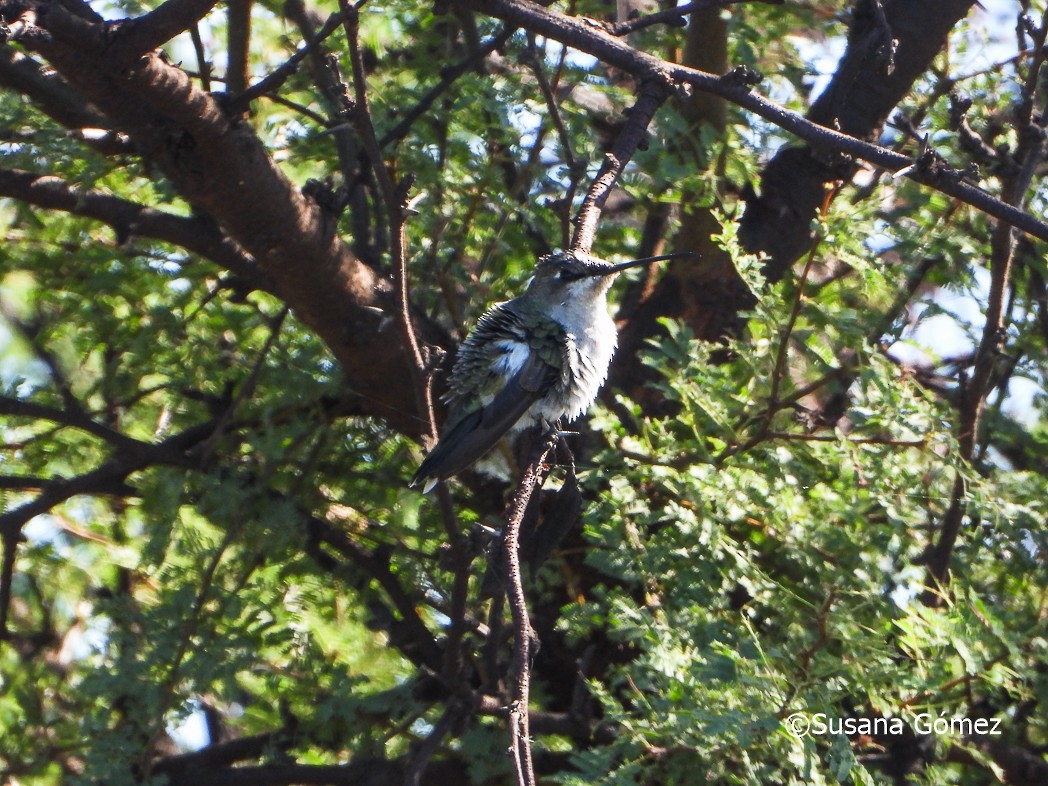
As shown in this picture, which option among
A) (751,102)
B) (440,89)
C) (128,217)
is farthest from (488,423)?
(128,217)

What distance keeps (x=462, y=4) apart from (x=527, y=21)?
176 mm

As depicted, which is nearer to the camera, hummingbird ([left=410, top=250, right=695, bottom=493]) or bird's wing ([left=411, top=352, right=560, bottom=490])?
bird's wing ([left=411, top=352, right=560, bottom=490])

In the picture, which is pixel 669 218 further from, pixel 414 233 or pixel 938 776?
pixel 938 776

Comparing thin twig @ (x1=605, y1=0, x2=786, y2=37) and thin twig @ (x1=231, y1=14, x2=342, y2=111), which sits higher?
thin twig @ (x1=231, y1=14, x2=342, y2=111)

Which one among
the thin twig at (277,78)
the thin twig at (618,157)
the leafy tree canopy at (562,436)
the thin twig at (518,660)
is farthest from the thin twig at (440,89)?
the thin twig at (518,660)

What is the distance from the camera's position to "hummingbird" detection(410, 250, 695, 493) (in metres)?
3.61

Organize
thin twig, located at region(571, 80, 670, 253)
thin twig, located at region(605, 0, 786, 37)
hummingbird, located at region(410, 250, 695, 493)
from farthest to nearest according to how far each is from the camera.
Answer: hummingbird, located at region(410, 250, 695, 493) → thin twig, located at region(605, 0, 786, 37) → thin twig, located at region(571, 80, 670, 253)

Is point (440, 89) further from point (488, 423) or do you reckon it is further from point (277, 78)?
point (488, 423)

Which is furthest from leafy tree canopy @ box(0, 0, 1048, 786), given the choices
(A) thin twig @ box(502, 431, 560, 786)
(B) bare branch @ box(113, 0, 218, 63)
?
(A) thin twig @ box(502, 431, 560, 786)

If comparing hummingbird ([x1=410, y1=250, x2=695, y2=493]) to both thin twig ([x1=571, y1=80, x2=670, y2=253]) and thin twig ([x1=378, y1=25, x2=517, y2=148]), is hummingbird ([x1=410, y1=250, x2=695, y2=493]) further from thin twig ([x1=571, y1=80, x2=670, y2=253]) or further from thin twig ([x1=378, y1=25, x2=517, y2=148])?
thin twig ([x1=378, y1=25, x2=517, y2=148])

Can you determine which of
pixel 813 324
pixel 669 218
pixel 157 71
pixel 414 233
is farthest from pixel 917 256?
pixel 157 71

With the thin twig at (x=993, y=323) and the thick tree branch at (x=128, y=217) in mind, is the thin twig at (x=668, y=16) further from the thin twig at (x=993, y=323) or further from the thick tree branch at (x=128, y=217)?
the thick tree branch at (x=128, y=217)

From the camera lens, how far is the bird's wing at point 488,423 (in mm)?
3400

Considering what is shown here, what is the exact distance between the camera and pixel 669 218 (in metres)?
4.81
